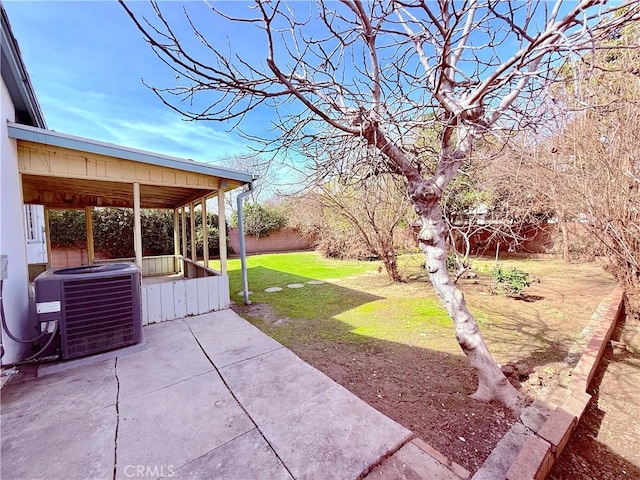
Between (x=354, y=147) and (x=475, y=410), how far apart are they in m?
2.82

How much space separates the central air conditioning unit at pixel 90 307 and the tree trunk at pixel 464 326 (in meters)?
3.62

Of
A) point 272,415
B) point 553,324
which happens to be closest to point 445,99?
point 272,415

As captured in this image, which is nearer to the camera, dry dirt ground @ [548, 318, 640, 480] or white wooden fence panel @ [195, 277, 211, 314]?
dry dirt ground @ [548, 318, 640, 480]

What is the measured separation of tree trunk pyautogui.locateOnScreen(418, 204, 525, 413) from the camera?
8.20ft

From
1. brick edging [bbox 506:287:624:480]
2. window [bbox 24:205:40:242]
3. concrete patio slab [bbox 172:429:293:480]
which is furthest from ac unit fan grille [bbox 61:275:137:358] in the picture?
window [bbox 24:205:40:242]

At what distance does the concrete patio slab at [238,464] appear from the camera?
1693 mm

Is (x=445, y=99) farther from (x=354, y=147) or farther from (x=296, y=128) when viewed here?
(x=296, y=128)

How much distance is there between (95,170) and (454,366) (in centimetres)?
564

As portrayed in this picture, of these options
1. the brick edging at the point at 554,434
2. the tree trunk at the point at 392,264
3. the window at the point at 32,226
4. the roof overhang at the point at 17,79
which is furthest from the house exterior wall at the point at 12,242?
the tree trunk at the point at 392,264

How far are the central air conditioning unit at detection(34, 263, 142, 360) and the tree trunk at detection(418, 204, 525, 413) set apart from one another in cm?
362

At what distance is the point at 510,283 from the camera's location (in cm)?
609

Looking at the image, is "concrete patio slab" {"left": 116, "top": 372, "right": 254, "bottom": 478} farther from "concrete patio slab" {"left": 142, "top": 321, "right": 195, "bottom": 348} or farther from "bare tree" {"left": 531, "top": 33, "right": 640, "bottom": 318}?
"bare tree" {"left": 531, "top": 33, "right": 640, "bottom": 318}

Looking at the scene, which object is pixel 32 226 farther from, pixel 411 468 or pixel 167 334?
pixel 411 468

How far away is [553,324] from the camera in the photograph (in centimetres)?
452
